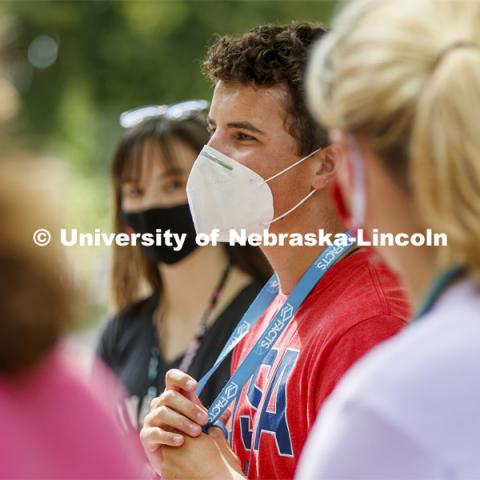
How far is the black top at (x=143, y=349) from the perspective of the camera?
3.67m

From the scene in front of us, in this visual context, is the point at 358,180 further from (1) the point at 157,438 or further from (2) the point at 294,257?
(2) the point at 294,257

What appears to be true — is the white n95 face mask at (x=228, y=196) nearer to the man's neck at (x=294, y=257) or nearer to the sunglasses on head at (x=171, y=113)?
the man's neck at (x=294, y=257)

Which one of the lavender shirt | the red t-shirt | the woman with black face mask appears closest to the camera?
the lavender shirt

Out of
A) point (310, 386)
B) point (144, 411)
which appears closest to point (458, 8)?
point (310, 386)

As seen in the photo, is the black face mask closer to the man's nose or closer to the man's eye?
the man's eye

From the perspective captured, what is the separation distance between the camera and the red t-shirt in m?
2.32

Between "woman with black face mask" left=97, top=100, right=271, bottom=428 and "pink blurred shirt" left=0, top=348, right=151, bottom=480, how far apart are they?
2148mm

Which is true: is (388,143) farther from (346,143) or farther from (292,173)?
(292,173)

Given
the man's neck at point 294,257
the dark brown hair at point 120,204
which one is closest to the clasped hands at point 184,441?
the man's neck at point 294,257

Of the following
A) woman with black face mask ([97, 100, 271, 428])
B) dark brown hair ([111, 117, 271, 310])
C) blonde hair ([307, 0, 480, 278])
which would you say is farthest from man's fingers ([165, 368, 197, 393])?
dark brown hair ([111, 117, 271, 310])

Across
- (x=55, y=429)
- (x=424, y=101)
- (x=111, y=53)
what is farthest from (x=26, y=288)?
(x=111, y=53)

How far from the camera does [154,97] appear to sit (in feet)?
48.3

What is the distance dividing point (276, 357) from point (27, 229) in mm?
1140

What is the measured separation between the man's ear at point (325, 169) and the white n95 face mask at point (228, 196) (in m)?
0.03
